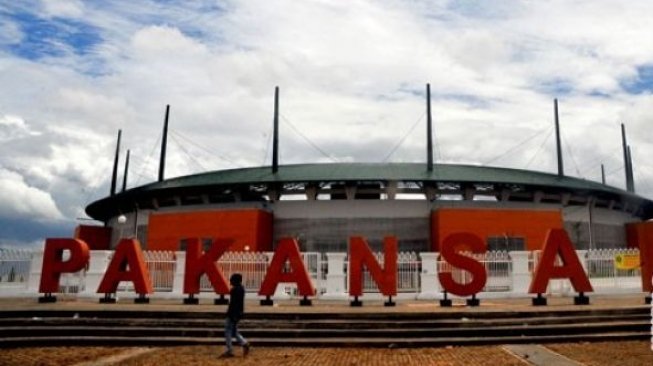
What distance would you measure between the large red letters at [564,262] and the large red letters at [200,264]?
1073 centimetres

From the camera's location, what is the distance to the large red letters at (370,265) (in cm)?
1861

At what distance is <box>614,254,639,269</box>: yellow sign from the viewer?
21.6m

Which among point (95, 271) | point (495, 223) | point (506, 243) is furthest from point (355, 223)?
point (95, 271)

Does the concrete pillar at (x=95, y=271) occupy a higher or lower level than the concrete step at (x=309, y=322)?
higher

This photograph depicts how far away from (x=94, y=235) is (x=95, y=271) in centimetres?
2974

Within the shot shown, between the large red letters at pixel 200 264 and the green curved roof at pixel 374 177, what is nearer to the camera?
the large red letters at pixel 200 264

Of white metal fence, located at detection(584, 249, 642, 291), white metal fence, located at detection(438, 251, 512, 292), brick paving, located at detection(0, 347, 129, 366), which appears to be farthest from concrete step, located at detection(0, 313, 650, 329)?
white metal fence, located at detection(584, 249, 642, 291)

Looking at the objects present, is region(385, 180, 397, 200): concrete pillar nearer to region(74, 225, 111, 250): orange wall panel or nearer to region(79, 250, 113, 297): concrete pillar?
region(79, 250, 113, 297): concrete pillar

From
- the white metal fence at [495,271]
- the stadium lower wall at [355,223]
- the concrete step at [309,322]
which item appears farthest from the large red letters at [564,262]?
the stadium lower wall at [355,223]

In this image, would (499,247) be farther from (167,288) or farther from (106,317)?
(106,317)

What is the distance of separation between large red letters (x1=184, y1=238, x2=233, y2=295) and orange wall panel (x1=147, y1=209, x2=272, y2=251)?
15.5 m

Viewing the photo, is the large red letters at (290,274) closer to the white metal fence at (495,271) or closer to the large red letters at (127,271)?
the large red letters at (127,271)

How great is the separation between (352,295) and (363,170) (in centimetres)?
2272

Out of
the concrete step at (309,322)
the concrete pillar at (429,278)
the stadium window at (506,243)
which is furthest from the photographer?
the stadium window at (506,243)
